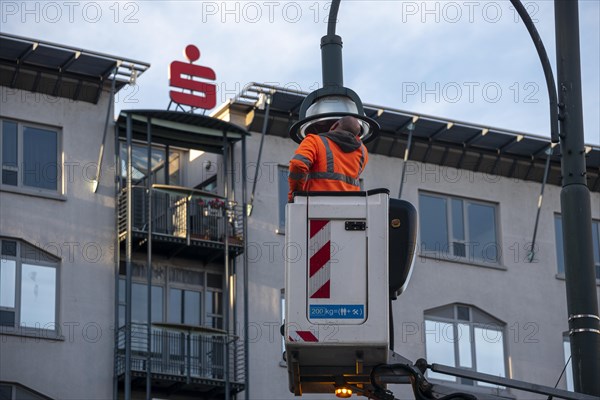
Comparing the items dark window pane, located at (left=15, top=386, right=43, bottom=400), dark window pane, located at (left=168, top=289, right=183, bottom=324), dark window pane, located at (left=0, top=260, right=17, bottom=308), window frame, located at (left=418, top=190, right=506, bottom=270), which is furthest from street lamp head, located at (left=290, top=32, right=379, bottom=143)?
window frame, located at (left=418, top=190, right=506, bottom=270)

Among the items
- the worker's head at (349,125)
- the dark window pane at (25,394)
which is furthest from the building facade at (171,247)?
the worker's head at (349,125)

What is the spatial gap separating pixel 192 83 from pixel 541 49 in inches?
960

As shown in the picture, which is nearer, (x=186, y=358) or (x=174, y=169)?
(x=186, y=358)

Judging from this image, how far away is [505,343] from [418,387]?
100ft

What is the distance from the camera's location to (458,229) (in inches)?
1547

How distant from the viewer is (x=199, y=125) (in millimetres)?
34844

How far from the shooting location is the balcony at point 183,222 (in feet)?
110

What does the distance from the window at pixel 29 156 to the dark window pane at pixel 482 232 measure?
480 inches

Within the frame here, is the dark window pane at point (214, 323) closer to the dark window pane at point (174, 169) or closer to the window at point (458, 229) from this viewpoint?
the dark window pane at point (174, 169)

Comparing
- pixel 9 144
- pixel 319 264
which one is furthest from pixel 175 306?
pixel 319 264

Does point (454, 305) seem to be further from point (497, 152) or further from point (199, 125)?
point (199, 125)

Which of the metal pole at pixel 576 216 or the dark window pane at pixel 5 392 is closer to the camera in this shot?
the metal pole at pixel 576 216

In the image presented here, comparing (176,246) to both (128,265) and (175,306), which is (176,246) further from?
(175,306)

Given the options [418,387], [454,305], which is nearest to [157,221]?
[454,305]
